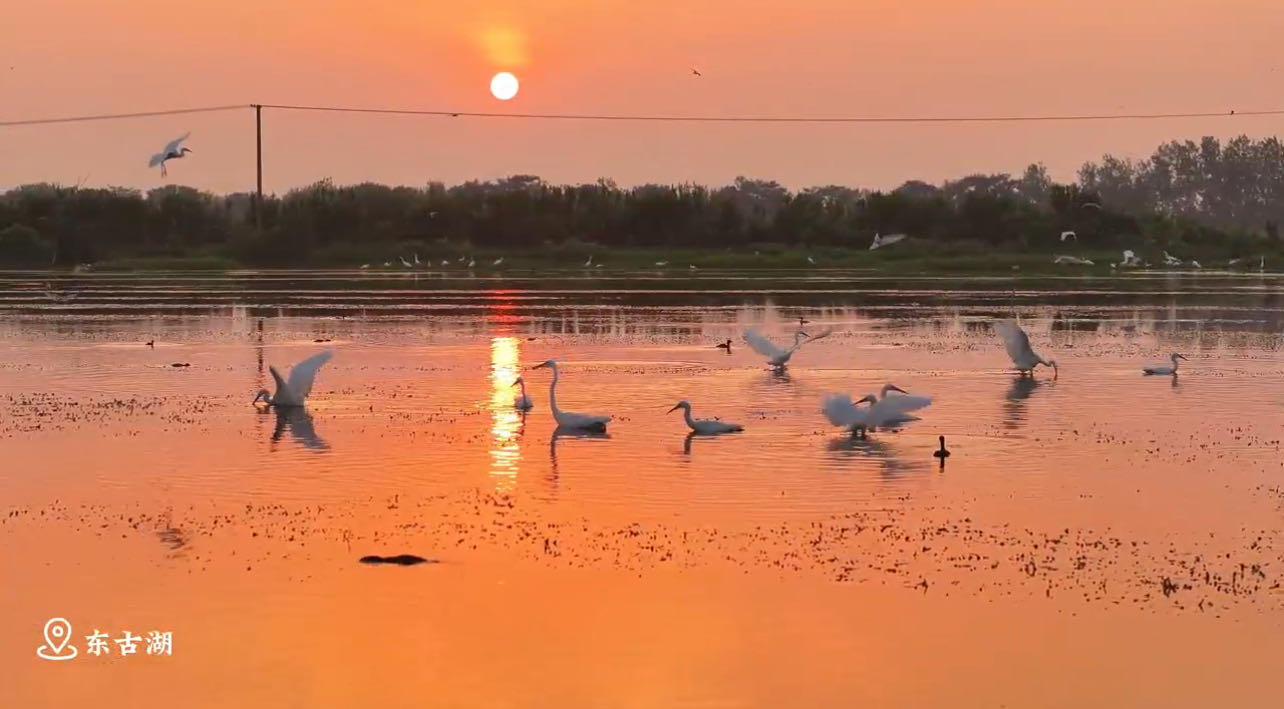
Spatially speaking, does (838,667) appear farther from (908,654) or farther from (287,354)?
(287,354)

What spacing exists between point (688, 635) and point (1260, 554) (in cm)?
452

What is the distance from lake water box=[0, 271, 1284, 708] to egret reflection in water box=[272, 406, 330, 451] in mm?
104

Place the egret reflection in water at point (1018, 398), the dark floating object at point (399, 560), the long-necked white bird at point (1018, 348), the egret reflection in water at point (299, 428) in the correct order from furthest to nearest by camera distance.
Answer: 1. the long-necked white bird at point (1018, 348)
2. the egret reflection in water at point (1018, 398)
3. the egret reflection in water at point (299, 428)
4. the dark floating object at point (399, 560)

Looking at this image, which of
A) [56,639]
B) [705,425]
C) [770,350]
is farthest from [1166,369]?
[56,639]

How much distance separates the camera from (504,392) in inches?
960

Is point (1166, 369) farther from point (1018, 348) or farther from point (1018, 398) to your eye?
point (1018, 398)

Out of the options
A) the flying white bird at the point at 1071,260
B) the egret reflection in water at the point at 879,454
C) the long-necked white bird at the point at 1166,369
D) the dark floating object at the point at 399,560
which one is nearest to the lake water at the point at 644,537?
the egret reflection in water at the point at 879,454

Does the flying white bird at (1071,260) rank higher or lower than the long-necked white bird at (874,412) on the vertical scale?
higher

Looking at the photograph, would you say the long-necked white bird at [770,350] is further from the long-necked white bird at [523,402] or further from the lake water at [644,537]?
the long-necked white bird at [523,402]

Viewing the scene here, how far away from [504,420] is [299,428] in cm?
236

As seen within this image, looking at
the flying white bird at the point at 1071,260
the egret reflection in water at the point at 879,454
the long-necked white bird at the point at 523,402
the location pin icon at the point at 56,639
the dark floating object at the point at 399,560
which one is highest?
the flying white bird at the point at 1071,260

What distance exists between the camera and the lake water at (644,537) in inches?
396

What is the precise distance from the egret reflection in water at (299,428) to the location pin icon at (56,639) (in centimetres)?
736

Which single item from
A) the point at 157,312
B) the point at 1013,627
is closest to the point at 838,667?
the point at 1013,627
